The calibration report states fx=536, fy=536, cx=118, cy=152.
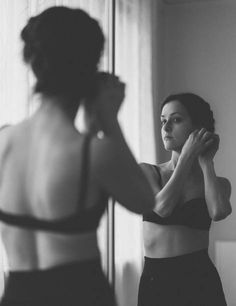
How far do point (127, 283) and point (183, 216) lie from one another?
1.50ft

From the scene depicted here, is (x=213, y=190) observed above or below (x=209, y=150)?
below

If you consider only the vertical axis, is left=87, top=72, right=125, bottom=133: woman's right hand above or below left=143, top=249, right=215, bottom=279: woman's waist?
above

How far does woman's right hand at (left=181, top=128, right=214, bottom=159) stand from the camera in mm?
1369

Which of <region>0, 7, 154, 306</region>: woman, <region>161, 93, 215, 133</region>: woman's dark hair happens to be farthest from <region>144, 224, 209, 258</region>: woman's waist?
<region>0, 7, 154, 306</region>: woman

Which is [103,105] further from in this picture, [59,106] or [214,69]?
[214,69]

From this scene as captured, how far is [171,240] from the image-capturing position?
4.39ft

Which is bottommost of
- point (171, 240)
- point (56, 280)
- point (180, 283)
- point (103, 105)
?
point (180, 283)

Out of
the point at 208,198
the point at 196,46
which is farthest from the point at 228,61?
the point at 208,198

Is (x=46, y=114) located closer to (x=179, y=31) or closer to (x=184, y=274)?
(x=184, y=274)

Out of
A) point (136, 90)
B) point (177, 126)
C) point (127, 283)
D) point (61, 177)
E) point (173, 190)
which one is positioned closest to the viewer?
point (61, 177)

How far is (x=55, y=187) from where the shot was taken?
64 centimetres

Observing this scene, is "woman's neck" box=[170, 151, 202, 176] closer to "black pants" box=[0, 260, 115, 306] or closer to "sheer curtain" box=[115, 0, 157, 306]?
"sheer curtain" box=[115, 0, 157, 306]

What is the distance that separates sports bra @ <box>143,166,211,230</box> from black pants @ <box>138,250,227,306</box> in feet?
0.25

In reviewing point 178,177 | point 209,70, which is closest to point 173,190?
point 178,177
